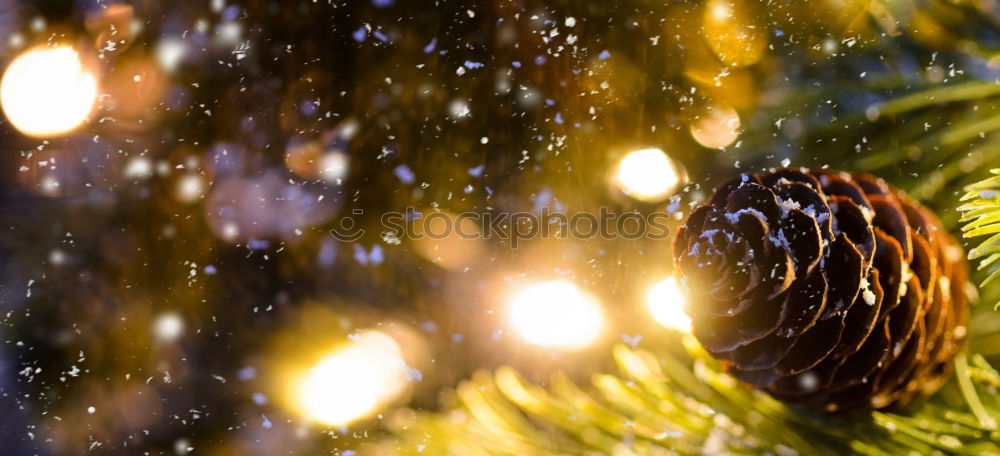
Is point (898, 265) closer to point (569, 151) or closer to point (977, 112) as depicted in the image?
point (977, 112)

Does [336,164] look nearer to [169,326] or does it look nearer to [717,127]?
[169,326]

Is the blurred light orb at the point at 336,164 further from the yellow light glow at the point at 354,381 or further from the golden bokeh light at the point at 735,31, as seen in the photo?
→ the golden bokeh light at the point at 735,31

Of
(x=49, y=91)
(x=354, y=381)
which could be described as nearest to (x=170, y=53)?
(x=49, y=91)

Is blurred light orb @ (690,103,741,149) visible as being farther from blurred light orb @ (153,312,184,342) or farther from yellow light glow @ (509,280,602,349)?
blurred light orb @ (153,312,184,342)

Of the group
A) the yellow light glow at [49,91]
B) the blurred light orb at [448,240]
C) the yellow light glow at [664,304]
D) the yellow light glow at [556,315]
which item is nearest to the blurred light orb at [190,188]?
the yellow light glow at [49,91]

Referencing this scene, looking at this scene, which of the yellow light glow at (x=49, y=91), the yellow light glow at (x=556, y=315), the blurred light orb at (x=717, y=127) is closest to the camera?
the blurred light orb at (x=717, y=127)

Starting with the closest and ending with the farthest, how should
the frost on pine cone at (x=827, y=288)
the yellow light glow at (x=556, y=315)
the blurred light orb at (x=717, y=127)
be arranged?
the frost on pine cone at (x=827, y=288)
the blurred light orb at (x=717, y=127)
the yellow light glow at (x=556, y=315)

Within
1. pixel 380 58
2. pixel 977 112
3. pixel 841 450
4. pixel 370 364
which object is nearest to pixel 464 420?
pixel 841 450
